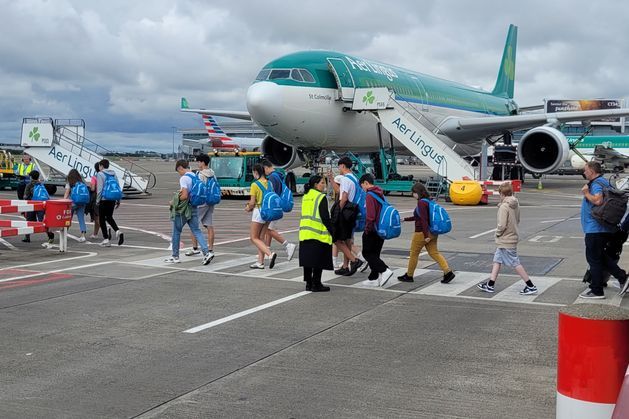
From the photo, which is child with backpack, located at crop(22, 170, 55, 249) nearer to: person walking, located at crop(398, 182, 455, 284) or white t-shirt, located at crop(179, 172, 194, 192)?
white t-shirt, located at crop(179, 172, 194, 192)

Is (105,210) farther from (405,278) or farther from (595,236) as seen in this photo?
(595,236)

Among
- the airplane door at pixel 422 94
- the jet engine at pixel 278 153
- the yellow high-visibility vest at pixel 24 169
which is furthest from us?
the jet engine at pixel 278 153

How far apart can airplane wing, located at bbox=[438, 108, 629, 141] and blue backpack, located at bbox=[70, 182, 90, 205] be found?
20869 mm

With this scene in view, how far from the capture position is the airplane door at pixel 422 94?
30.3 meters

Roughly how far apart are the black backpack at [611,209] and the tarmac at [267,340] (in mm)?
1052

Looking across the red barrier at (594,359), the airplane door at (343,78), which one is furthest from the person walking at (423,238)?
the airplane door at (343,78)

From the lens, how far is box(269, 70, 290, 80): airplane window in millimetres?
23781

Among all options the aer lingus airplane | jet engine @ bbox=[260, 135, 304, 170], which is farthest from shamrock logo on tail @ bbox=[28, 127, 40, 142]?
jet engine @ bbox=[260, 135, 304, 170]

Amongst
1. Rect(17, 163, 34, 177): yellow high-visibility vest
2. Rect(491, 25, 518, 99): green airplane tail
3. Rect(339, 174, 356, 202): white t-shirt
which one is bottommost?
Rect(339, 174, 356, 202): white t-shirt

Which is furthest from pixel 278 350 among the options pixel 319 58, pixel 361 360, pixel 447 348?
pixel 319 58

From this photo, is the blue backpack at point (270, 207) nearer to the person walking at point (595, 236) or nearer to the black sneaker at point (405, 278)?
the black sneaker at point (405, 278)

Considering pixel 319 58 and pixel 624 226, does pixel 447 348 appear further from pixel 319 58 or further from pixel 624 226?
pixel 319 58

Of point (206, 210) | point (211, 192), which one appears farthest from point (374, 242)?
point (206, 210)

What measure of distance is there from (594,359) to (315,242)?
5.63 meters
